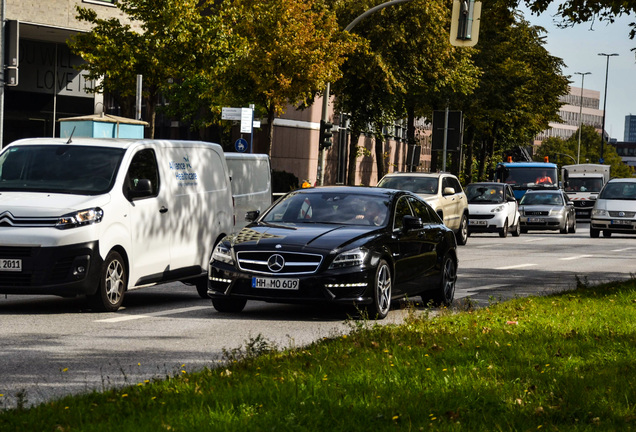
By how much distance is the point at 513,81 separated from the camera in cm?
6000

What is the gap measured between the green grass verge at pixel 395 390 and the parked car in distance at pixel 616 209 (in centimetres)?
3001

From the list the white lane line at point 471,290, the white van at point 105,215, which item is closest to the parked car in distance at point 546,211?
the white lane line at point 471,290

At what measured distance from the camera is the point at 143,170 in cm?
1363

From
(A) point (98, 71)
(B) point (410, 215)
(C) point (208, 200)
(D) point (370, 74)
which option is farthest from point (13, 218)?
(D) point (370, 74)

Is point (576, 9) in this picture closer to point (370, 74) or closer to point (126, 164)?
point (126, 164)

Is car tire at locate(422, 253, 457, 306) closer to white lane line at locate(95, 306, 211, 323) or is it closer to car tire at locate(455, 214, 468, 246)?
white lane line at locate(95, 306, 211, 323)

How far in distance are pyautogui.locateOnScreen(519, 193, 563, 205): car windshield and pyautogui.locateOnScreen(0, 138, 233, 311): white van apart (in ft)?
101

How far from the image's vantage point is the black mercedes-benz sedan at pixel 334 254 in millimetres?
12148

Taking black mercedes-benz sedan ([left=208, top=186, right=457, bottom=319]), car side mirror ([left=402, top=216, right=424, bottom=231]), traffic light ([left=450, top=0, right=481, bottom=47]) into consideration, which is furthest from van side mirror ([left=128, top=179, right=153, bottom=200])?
traffic light ([left=450, top=0, right=481, bottom=47])

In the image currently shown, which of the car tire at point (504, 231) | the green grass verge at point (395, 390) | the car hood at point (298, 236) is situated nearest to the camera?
the green grass verge at point (395, 390)

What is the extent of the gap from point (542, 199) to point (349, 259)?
33.8 m

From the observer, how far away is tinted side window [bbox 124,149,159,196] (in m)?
13.3

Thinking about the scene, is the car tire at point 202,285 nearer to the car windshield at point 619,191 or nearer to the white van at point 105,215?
the white van at point 105,215

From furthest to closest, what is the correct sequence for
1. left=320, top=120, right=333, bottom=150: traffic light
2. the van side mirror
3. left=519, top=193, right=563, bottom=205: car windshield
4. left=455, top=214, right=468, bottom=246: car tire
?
left=519, top=193, right=563, bottom=205: car windshield
left=455, top=214, right=468, bottom=246: car tire
left=320, top=120, right=333, bottom=150: traffic light
the van side mirror
